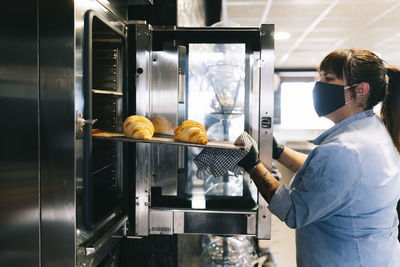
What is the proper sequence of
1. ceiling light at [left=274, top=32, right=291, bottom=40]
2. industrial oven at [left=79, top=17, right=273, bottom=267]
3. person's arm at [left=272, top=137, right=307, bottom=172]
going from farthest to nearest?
ceiling light at [left=274, top=32, right=291, bottom=40]
person's arm at [left=272, top=137, right=307, bottom=172]
industrial oven at [left=79, top=17, right=273, bottom=267]

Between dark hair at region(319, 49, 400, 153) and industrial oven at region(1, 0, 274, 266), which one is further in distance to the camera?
dark hair at region(319, 49, 400, 153)

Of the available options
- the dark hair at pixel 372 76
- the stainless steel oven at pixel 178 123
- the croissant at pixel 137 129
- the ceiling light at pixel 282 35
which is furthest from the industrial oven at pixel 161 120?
the ceiling light at pixel 282 35

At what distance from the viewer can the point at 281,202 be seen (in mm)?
1305

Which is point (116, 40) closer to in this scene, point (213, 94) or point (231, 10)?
point (213, 94)

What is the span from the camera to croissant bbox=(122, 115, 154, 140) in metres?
1.20

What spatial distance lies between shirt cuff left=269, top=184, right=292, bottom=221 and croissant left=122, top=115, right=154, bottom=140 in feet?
1.85

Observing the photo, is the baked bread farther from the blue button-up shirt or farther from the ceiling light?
the ceiling light

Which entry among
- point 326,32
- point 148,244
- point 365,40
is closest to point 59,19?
point 148,244

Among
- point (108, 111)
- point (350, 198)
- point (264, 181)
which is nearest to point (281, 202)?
point (264, 181)

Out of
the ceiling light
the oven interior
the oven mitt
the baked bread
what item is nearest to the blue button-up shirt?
the oven mitt

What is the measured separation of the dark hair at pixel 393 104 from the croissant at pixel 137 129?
102 centimetres

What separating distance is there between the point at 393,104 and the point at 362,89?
0.20m

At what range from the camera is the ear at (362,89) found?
4.27ft

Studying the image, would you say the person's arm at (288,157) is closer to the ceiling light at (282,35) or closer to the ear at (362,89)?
the ear at (362,89)
